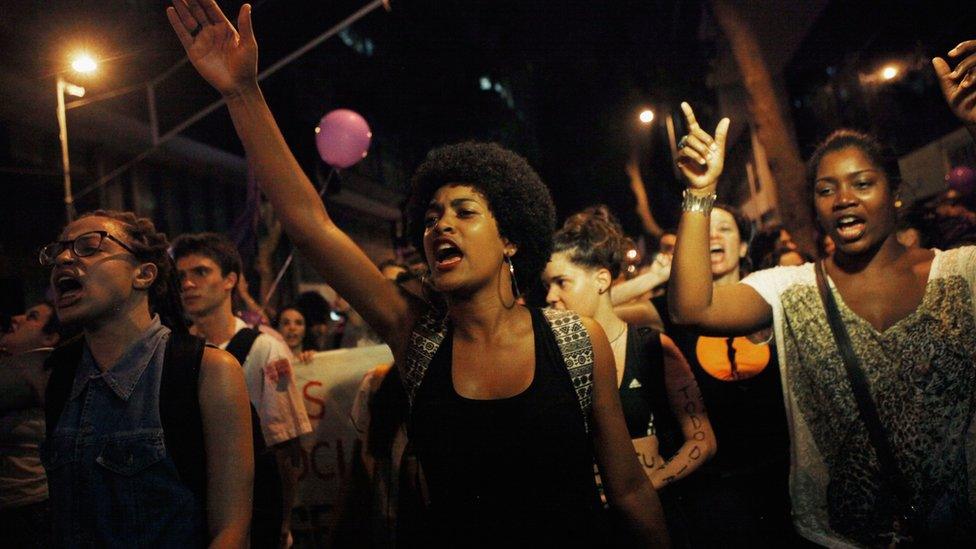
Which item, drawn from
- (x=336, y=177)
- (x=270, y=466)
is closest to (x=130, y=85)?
(x=336, y=177)

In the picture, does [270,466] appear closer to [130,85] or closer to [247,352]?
[247,352]

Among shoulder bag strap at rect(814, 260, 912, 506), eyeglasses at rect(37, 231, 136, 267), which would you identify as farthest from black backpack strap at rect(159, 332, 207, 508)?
shoulder bag strap at rect(814, 260, 912, 506)

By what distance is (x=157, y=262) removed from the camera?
2.65m

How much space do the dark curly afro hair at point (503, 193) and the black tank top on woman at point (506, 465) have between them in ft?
2.17

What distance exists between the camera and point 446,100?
26.8m

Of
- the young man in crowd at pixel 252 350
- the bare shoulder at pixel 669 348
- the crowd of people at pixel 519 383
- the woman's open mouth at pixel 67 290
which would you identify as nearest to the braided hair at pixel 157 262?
the crowd of people at pixel 519 383

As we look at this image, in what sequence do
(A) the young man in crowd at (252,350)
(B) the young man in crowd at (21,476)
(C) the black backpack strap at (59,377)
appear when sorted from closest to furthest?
(C) the black backpack strap at (59,377), (B) the young man in crowd at (21,476), (A) the young man in crowd at (252,350)

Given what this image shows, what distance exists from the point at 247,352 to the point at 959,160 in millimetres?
13202

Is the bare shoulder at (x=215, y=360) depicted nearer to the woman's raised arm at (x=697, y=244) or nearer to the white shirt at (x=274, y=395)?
the white shirt at (x=274, y=395)

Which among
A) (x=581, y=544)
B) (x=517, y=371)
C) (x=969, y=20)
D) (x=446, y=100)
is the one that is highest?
(x=446, y=100)

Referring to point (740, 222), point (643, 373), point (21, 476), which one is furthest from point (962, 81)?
point (21, 476)

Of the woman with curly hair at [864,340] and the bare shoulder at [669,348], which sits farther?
the bare shoulder at [669,348]

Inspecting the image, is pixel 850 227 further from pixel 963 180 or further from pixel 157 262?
pixel 963 180

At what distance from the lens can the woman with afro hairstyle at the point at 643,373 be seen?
3.03 meters
